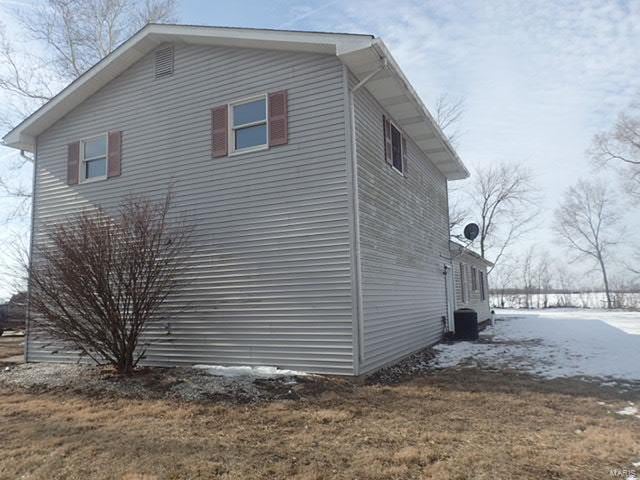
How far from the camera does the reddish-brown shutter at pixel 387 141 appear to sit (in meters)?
8.99

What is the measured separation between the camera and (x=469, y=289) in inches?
648

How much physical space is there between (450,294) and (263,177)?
7.91 m

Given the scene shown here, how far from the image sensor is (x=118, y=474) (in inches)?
144

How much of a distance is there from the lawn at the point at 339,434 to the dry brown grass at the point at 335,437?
12 millimetres

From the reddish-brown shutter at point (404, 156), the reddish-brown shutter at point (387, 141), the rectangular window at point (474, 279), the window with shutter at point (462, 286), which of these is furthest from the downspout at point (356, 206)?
the rectangular window at point (474, 279)

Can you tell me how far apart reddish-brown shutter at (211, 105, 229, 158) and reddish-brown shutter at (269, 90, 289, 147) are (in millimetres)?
947

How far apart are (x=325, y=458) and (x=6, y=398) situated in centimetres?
526

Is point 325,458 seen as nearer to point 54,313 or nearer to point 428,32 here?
point 54,313

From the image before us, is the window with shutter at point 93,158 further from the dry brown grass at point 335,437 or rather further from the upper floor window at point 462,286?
the upper floor window at point 462,286

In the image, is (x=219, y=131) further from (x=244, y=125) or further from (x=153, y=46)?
(x=153, y=46)

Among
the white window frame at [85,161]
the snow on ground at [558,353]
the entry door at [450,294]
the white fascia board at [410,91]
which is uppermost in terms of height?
the white fascia board at [410,91]

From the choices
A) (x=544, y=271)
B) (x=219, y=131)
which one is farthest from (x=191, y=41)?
(x=544, y=271)

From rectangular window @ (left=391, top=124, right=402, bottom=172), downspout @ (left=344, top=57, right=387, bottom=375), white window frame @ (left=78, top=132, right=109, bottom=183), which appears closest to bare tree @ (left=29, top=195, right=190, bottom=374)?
white window frame @ (left=78, top=132, right=109, bottom=183)

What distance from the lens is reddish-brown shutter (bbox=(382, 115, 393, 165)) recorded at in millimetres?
8992
